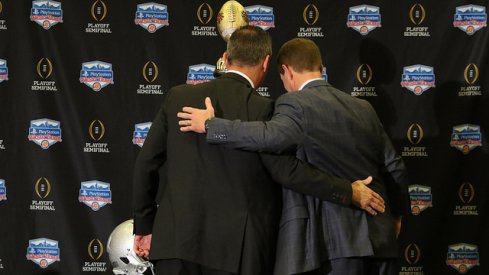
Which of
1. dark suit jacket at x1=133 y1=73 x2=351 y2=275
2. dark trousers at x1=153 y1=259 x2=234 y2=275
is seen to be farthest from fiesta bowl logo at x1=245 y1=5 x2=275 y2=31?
dark trousers at x1=153 y1=259 x2=234 y2=275

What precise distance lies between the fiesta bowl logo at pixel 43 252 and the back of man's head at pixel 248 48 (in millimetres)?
2571

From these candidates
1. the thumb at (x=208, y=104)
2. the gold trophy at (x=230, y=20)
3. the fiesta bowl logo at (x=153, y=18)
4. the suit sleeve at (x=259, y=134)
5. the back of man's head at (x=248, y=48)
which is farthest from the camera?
the fiesta bowl logo at (x=153, y=18)

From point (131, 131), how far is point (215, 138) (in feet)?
7.18

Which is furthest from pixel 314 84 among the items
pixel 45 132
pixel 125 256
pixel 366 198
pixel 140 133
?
pixel 45 132

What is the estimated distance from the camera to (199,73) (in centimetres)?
475

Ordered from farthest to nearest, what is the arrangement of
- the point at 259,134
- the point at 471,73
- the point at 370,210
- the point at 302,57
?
the point at 471,73
the point at 302,57
the point at 370,210
the point at 259,134

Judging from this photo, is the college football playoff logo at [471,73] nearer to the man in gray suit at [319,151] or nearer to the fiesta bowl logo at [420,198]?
the fiesta bowl logo at [420,198]

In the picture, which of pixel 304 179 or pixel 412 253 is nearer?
pixel 304 179

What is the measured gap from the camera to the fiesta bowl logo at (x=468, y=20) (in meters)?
4.68

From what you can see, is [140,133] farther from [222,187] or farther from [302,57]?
[222,187]

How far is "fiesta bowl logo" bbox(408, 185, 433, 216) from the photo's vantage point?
470 centimetres

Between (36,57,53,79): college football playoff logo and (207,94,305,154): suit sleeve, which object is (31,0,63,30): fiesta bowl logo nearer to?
(36,57,53,79): college football playoff logo

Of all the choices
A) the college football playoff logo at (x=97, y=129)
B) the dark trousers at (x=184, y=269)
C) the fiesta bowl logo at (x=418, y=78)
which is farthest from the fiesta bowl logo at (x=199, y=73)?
the dark trousers at (x=184, y=269)

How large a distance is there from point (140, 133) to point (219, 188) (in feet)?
7.07
